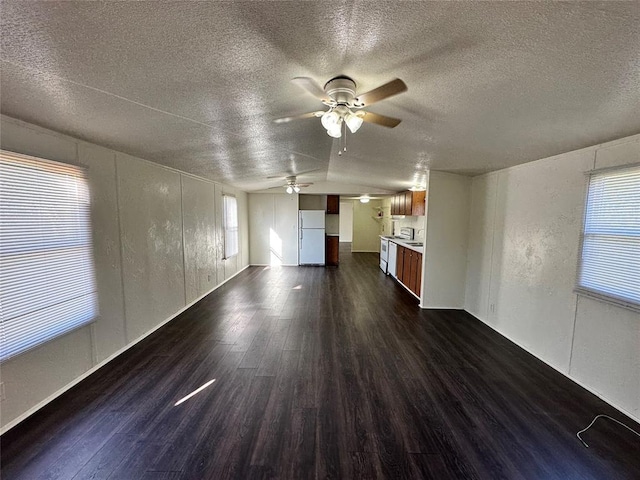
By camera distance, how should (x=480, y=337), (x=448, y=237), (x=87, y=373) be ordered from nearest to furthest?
(x=87, y=373)
(x=480, y=337)
(x=448, y=237)

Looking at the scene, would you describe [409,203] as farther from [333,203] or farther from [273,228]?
[273,228]

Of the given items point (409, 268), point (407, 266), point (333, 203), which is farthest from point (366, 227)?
point (409, 268)

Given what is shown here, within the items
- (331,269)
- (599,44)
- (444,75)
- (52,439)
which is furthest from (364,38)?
(331,269)

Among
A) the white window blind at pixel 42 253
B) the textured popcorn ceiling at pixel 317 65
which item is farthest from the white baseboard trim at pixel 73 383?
the textured popcorn ceiling at pixel 317 65

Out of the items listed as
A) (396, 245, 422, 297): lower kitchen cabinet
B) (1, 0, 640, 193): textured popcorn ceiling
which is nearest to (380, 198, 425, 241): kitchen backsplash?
(396, 245, 422, 297): lower kitchen cabinet

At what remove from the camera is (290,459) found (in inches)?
69.2

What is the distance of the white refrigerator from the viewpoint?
8250mm

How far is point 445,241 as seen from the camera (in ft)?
15.0

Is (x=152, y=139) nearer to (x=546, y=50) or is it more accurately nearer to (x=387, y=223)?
(x=546, y=50)

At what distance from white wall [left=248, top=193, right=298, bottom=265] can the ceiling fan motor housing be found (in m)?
6.43

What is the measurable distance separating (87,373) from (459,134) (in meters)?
4.15

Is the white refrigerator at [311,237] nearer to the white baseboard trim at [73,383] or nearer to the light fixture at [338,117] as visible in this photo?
the white baseboard trim at [73,383]

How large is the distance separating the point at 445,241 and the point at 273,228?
5.14 meters

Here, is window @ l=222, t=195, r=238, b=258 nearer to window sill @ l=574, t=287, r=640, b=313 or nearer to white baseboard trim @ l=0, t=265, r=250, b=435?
white baseboard trim @ l=0, t=265, r=250, b=435
